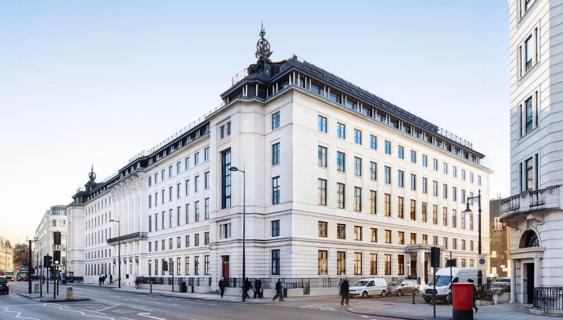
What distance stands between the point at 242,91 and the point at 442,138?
30.5 m

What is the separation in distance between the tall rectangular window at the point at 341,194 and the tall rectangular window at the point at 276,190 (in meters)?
6.22

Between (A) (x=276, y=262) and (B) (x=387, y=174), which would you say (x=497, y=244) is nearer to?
(B) (x=387, y=174)

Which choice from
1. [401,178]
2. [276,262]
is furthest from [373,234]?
[276,262]

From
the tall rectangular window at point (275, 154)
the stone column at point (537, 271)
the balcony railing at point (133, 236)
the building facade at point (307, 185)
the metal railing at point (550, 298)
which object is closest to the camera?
the metal railing at point (550, 298)

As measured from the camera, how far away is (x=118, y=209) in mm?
96375

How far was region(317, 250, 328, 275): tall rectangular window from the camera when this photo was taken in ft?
167

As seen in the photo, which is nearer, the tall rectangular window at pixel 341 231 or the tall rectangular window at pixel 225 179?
the tall rectangular window at pixel 341 231

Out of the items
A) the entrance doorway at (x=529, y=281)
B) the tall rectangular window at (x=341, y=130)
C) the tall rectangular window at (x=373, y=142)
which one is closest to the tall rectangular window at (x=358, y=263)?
the tall rectangular window at (x=373, y=142)

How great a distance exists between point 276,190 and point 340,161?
24.7 feet

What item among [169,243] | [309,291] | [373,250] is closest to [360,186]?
[373,250]

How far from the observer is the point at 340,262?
2092 inches

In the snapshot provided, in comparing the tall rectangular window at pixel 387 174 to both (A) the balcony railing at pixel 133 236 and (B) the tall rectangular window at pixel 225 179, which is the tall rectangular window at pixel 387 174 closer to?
(B) the tall rectangular window at pixel 225 179

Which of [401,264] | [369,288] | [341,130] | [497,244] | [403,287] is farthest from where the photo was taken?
[497,244]

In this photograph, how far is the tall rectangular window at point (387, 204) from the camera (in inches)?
2390
